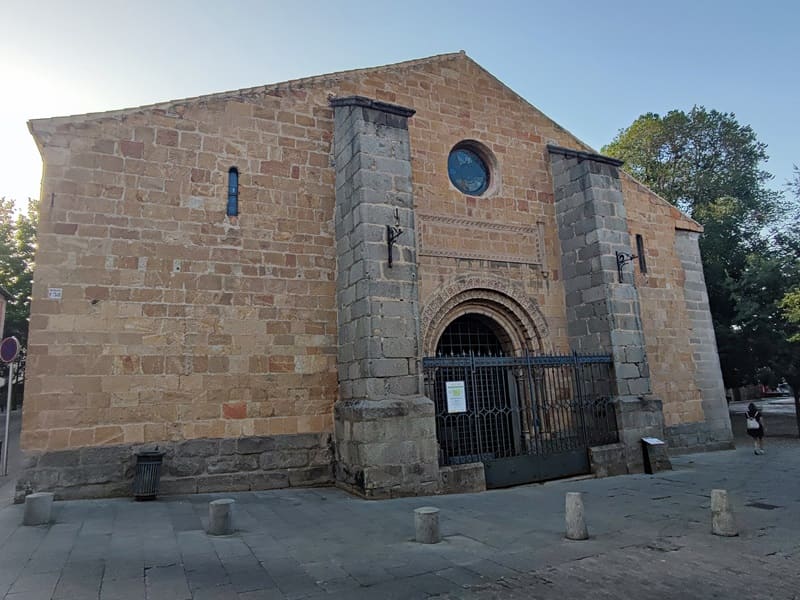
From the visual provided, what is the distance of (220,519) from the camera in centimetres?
554

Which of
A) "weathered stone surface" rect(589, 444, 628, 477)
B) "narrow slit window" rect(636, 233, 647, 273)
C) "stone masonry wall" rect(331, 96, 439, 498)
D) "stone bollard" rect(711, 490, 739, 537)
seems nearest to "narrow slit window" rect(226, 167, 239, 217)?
"stone masonry wall" rect(331, 96, 439, 498)

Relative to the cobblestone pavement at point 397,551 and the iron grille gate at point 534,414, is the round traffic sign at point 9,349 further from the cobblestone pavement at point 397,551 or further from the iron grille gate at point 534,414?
the iron grille gate at point 534,414

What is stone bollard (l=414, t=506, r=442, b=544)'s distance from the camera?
5.26 m

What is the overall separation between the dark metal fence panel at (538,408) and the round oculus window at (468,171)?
169 inches

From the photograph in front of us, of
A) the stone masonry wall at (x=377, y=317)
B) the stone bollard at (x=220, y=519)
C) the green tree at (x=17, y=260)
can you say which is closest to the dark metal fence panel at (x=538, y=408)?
the stone masonry wall at (x=377, y=317)

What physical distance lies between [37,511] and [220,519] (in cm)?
231

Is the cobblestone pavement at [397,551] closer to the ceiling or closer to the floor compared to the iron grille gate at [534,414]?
closer to the floor

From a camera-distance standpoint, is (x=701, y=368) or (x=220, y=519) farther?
(x=701, y=368)

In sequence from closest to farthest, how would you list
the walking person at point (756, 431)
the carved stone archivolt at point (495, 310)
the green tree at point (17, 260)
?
the carved stone archivolt at point (495, 310) → the walking person at point (756, 431) → the green tree at point (17, 260)

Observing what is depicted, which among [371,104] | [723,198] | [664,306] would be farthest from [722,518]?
[723,198]

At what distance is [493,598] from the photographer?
3.90 metres

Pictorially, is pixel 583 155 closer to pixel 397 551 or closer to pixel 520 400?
pixel 520 400

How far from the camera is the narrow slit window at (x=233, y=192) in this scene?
29.6 ft

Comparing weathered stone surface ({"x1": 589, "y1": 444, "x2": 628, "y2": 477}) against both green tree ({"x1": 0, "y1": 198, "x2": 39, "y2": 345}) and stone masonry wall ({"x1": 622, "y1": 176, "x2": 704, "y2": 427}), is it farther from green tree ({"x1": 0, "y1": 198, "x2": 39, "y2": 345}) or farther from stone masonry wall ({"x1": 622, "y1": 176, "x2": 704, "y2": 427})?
green tree ({"x1": 0, "y1": 198, "x2": 39, "y2": 345})
